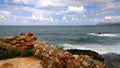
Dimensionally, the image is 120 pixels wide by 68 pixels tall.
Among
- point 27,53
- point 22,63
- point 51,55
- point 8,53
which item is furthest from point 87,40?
point 51,55

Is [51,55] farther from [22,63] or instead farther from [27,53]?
[27,53]

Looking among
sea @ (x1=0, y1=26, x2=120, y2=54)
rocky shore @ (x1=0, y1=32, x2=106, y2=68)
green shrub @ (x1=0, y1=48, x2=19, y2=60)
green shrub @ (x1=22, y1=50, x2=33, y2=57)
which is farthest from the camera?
sea @ (x1=0, y1=26, x2=120, y2=54)

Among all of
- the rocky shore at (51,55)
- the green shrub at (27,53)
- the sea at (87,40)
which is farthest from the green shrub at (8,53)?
the sea at (87,40)

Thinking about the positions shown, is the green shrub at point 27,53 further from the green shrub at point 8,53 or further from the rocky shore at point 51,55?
the green shrub at point 8,53

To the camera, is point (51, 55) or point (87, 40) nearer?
point (51, 55)

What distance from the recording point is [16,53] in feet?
48.0

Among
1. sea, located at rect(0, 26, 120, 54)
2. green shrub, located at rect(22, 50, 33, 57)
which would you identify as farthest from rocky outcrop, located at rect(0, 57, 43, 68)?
sea, located at rect(0, 26, 120, 54)

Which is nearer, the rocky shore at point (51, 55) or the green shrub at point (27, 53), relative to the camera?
the rocky shore at point (51, 55)

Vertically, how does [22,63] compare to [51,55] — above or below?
below

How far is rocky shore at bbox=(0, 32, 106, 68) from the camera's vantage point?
415 inches

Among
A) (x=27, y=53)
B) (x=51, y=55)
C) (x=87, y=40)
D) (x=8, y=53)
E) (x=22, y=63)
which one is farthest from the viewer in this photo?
(x=87, y=40)

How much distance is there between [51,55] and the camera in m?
12.0

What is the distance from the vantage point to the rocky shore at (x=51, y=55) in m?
10.5

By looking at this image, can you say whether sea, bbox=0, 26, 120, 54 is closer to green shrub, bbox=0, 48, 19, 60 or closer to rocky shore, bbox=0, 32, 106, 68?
rocky shore, bbox=0, 32, 106, 68
